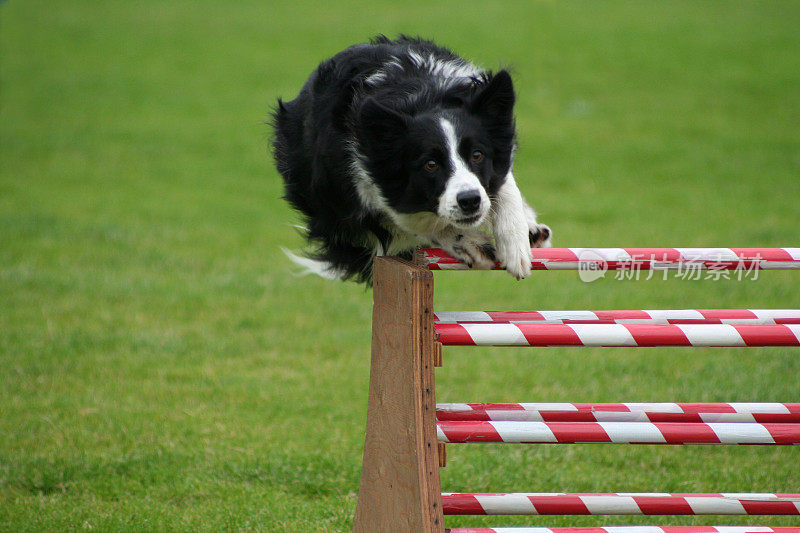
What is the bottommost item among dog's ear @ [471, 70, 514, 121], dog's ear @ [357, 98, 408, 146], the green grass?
the green grass

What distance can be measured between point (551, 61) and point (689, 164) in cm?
521

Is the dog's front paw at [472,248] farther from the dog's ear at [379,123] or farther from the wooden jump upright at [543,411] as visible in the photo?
the dog's ear at [379,123]

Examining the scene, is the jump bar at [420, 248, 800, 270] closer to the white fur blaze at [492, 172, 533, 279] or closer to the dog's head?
the white fur blaze at [492, 172, 533, 279]

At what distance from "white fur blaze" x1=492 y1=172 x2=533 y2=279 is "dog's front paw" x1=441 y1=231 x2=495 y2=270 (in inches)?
1.7

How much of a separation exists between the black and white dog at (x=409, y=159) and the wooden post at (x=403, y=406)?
335 millimetres

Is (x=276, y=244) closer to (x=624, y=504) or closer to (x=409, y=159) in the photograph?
(x=409, y=159)

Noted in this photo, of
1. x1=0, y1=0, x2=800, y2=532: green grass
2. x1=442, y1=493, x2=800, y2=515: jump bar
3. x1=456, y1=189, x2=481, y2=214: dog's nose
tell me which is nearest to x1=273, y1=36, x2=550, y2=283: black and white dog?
x1=456, y1=189, x2=481, y2=214: dog's nose

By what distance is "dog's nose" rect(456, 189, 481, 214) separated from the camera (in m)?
3.35

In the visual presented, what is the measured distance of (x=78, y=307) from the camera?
7.60 meters

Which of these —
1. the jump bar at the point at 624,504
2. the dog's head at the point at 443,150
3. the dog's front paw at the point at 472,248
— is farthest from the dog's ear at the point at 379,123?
the jump bar at the point at 624,504

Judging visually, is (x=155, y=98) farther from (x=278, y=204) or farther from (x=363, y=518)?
(x=363, y=518)

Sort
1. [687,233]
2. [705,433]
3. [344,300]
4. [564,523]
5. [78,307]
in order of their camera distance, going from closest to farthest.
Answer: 1. [705,433]
2. [564,523]
3. [78,307]
4. [344,300]
5. [687,233]

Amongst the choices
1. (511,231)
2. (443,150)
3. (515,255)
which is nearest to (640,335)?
(515,255)

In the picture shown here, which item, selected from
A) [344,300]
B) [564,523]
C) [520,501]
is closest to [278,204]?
[344,300]
